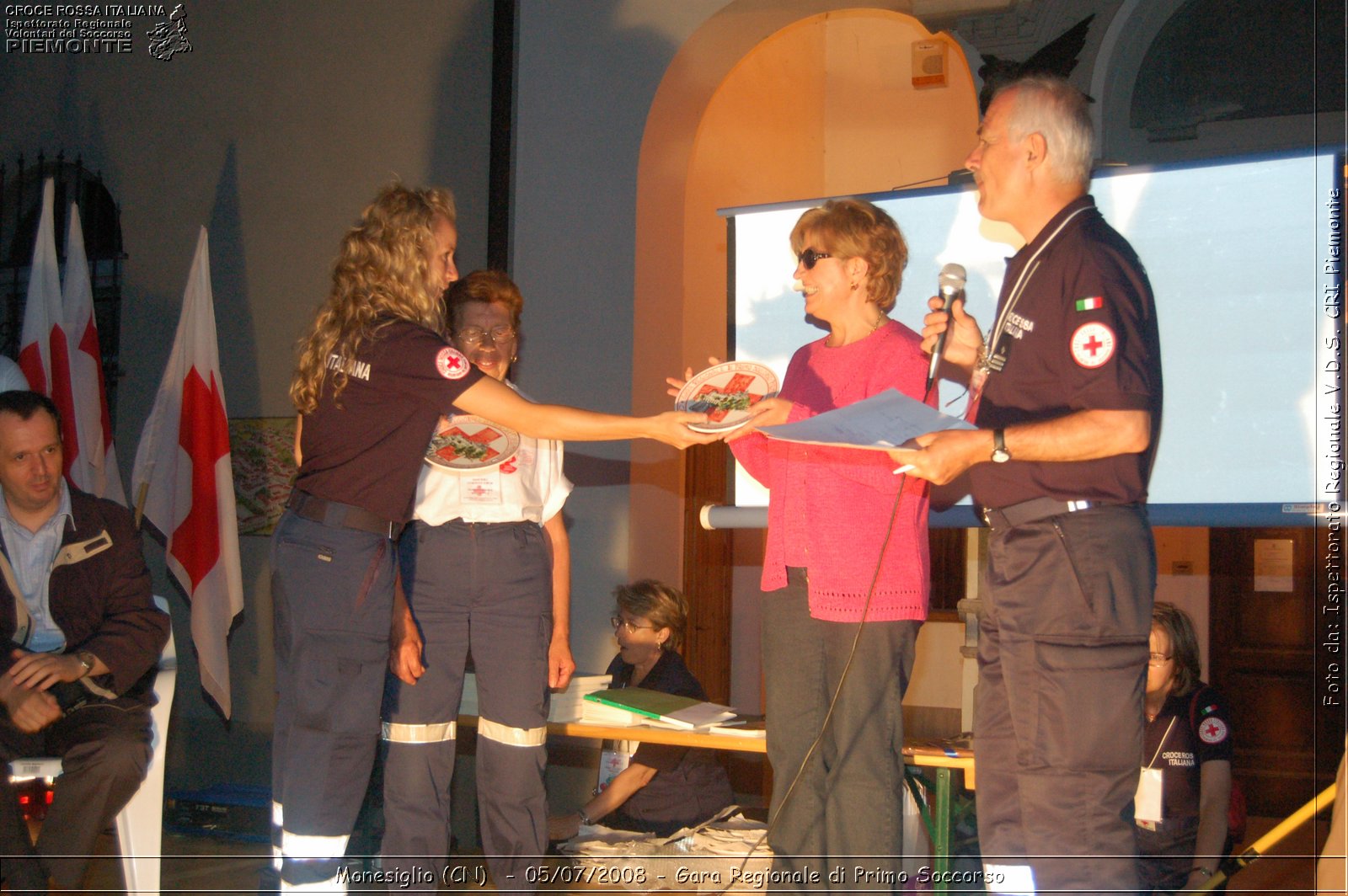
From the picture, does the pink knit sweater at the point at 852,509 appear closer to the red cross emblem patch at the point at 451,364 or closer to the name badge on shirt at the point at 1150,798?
the red cross emblem patch at the point at 451,364

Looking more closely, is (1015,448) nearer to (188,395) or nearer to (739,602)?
(188,395)

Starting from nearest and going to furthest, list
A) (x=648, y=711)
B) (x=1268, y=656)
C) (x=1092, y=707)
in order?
1. (x=1092, y=707)
2. (x=648, y=711)
3. (x=1268, y=656)

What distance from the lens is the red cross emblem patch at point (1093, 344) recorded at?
2031mm

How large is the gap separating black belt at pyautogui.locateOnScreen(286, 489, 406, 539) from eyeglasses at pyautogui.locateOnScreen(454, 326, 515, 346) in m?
0.88

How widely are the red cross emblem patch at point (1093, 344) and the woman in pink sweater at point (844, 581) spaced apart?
509 millimetres

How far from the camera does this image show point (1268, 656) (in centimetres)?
622

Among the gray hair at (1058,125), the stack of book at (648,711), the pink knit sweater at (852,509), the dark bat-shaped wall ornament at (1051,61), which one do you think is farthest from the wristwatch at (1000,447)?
the dark bat-shaped wall ornament at (1051,61)

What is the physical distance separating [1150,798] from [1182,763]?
0.47 feet

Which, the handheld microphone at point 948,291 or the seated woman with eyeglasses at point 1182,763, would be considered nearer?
the handheld microphone at point 948,291

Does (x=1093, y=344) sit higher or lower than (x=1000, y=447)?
higher

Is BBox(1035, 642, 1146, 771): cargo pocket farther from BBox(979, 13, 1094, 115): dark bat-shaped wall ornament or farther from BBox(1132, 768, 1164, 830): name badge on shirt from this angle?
BBox(979, 13, 1094, 115): dark bat-shaped wall ornament

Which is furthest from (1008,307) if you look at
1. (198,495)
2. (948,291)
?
(198,495)

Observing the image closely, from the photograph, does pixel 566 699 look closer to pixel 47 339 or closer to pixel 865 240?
pixel 865 240

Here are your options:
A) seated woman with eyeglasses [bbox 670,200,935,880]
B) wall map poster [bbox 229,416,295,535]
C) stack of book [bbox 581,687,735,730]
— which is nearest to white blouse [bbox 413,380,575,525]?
seated woman with eyeglasses [bbox 670,200,935,880]
